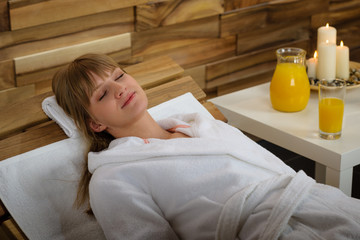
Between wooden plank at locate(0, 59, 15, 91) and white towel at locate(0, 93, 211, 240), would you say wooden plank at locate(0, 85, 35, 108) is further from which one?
white towel at locate(0, 93, 211, 240)

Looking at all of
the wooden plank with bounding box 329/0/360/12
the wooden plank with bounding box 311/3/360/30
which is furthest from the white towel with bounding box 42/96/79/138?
the wooden plank with bounding box 329/0/360/12

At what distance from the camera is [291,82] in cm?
197

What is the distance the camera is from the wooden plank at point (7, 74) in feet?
6.39

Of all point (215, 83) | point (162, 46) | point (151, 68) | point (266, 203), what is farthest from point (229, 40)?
point (266, 203)

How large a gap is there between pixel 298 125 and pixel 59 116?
84 centimetres

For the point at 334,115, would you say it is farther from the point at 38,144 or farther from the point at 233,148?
the point at 38,144

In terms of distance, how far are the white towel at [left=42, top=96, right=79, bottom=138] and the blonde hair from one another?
0.02 metres

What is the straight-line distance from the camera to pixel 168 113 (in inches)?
71.7

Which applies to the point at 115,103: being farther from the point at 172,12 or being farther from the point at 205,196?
the point at 172,12

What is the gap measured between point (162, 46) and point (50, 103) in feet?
2.91

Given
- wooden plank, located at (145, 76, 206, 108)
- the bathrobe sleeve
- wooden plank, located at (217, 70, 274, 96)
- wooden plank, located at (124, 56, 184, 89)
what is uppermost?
wooden plank, located at (124, 56, 184, 89)

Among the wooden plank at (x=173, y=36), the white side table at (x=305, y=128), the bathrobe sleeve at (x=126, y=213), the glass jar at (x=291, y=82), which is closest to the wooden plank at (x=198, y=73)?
the wooden plank at (x=173, y=36)

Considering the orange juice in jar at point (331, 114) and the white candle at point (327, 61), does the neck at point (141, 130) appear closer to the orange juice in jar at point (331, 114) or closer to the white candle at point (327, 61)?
the orange juice in jar at point (331, 114)

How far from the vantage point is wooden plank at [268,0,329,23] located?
2781 mm
